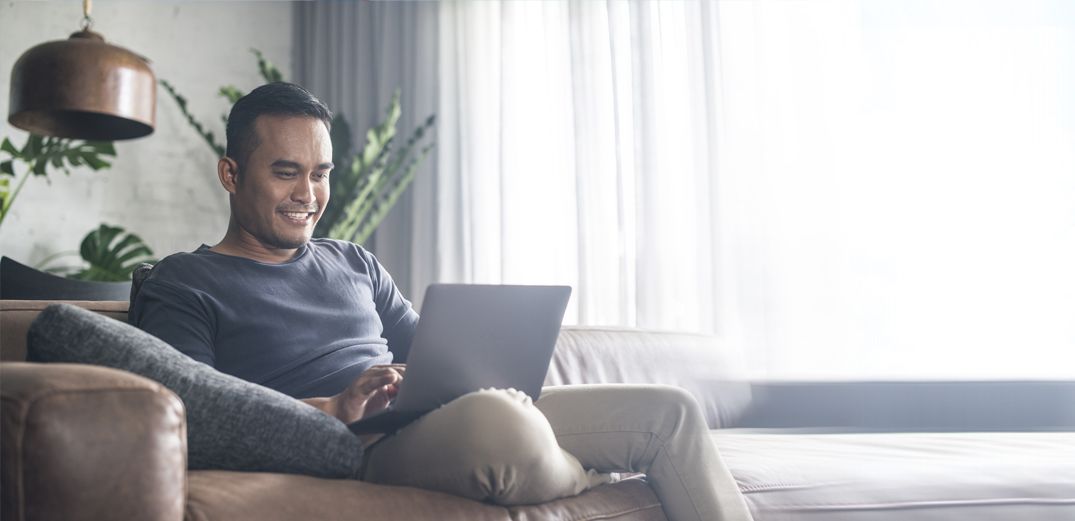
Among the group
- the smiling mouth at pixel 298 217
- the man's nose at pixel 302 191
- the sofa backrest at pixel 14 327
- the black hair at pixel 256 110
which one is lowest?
the sofa backrest at pixel 14 327

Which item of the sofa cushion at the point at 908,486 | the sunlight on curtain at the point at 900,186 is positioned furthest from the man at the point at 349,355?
the sunlight on curtain at the point at 900,186

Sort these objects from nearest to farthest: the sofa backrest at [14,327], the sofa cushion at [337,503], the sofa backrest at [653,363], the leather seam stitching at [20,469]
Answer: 1. the leather seam stitching at [20,469]
2. the sofa cushion at [337,503]
3. the sofa backrest at [14,327]
4. the sofa backrest at [653,363]

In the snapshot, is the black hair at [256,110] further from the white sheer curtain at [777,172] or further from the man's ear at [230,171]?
the white sheer curtain at [777,172]

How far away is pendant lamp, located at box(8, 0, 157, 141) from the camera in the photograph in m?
2.23

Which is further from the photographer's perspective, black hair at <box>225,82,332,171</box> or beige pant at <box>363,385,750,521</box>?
black hair at <box>225,82,332,171</box>

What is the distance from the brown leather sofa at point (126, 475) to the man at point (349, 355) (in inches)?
3.1

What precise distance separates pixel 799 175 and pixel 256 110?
189cm

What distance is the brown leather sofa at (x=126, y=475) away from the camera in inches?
34.5

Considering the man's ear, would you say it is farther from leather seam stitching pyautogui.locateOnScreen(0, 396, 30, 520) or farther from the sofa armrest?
leather seam stitching pyautogui.locateOnScreen(0, 396, 30, 520)

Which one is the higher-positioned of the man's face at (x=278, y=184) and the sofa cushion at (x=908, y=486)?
the man's face at (x=278, y=184)

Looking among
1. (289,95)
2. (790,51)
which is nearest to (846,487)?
(289,95)

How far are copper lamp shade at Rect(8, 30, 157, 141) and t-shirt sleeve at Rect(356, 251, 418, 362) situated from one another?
34.4 inches

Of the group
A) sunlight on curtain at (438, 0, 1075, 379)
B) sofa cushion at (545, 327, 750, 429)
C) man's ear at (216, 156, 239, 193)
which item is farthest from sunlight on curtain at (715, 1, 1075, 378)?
man's ear at (216, 156, 239, 193)

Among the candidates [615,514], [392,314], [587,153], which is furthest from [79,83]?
[587,153]
